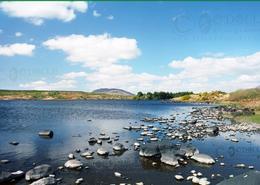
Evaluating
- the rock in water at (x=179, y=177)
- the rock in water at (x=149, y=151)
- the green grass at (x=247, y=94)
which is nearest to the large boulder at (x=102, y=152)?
the rock in water at (x=149, y=151)

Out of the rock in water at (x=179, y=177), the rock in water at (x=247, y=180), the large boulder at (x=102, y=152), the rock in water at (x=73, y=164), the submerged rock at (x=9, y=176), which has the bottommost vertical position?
the rock in water at (x=179, y=177)

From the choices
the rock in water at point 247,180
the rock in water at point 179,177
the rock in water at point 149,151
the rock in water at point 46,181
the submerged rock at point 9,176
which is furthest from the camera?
the rock in water at point 149,151

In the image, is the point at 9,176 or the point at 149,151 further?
the point at 149,151

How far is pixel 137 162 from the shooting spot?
2719 centimetres

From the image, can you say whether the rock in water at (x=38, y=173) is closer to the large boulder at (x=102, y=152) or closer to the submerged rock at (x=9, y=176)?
the submerged rock at (x=9, y=176)

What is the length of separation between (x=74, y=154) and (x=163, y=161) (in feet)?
28.1

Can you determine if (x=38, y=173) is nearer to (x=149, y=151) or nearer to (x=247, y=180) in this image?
(x=149, y=151)

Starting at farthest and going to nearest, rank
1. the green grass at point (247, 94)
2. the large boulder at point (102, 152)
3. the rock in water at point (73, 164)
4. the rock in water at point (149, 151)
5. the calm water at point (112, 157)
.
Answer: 1. the green grass at point (247, 94)
2. the large boulder at point (102, 152)
3. the rock in water at point (149, 151)
4. the rock in water at point (73, 164)
5. the calm water at point (112, 157)

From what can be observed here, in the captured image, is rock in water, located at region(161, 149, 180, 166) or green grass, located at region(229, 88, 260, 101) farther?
green grass, located at region(229, 88, 260, 101)

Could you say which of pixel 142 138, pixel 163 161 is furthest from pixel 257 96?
pixel 163 161

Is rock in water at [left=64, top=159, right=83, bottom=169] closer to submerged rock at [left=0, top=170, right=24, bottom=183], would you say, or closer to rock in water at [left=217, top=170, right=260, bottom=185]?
submerged rock at [left=0, top=170, right=24, bottom=183]

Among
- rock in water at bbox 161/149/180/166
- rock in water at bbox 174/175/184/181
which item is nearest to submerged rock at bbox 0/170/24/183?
rock in water at bbox 174/175/184/181

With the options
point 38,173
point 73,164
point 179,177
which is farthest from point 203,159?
point 38,173

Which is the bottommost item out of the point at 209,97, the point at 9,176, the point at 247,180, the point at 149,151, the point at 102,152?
the point at 9,176
